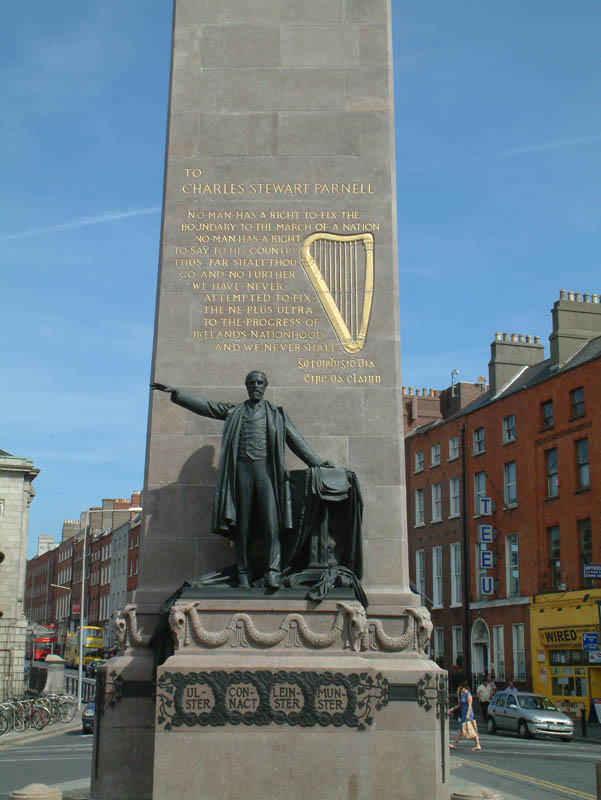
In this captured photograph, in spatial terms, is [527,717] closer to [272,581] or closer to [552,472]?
[552,472]

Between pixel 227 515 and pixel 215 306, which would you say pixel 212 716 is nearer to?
pixel 227 515

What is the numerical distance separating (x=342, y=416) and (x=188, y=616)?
393 centimetres

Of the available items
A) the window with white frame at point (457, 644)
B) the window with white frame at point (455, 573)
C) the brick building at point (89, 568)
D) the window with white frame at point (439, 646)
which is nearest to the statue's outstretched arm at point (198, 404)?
the window with white frame at point (457, 644)

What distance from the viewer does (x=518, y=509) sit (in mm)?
48344

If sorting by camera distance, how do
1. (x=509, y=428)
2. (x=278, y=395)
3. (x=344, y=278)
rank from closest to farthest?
(x=278, y=395), (x=344, y=278), (x=509, y=428)

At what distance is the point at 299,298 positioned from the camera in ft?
48.2

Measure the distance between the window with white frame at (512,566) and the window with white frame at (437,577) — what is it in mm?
6668

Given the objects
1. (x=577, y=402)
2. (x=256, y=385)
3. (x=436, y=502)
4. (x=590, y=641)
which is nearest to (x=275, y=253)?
(x=256, y=385)

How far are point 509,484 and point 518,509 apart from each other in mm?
1890

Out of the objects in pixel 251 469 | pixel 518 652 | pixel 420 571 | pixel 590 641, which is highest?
pixel 420 571

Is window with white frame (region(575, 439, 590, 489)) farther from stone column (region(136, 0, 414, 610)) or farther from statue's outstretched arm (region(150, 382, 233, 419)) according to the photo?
statue's outstretched arm (region(150, 382, 233, 419))

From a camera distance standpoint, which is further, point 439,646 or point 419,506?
point 419,506

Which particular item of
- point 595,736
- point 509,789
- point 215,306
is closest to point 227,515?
point 215,306

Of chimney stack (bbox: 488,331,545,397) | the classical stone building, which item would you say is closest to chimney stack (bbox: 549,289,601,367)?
chimney stack (bbox: 488,331,545,397)
